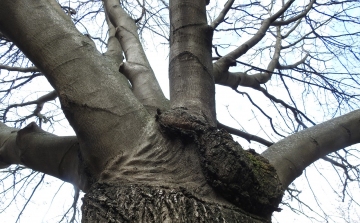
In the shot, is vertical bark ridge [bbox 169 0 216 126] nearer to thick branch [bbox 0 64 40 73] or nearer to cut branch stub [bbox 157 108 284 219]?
cut branch stub [bbox 157 108 284 219]

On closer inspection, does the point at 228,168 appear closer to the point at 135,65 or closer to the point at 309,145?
the point at 309,145

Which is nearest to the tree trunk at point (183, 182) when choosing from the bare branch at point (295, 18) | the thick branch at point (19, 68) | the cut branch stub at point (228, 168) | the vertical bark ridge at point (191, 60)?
the cut branch stub at point (228, 168)

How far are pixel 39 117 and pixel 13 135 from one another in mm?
1388

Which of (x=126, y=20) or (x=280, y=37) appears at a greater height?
(x=280, y=37)

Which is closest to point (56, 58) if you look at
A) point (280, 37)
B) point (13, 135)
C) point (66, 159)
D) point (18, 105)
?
point (66, 159)

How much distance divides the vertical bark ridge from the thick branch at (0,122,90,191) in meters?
0.43

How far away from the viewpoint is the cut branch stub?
106 centimetres

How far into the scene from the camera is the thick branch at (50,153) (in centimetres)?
138

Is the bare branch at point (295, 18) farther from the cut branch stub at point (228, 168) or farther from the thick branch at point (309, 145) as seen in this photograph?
the cut branch stub at point (228, 168)

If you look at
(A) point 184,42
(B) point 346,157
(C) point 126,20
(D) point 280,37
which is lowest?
(A) point 184,42

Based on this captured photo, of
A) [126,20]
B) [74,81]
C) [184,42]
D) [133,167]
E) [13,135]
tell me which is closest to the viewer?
[133,167]

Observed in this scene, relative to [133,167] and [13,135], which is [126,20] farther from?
[133,167]

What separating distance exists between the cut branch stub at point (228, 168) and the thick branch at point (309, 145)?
0.72 feet

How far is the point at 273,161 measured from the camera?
139cm
